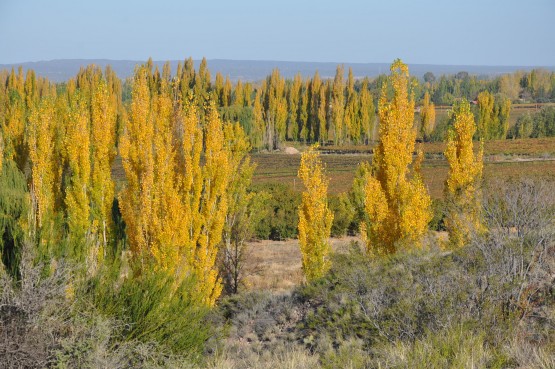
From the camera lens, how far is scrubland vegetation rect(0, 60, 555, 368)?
7922mm

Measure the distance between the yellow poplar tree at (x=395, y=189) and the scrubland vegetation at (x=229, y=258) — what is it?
0.05 meters

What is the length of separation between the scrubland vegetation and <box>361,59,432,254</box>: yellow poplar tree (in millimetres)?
49

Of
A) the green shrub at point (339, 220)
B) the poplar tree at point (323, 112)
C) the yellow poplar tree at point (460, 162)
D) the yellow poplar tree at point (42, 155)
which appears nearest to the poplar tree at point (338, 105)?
the poplar tree at point (323, 112)

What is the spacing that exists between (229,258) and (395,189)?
6.31 metres

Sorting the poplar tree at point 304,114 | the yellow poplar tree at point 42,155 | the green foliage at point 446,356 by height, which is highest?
the yellow poplar tree at point 42,155

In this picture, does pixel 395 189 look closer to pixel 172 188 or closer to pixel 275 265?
pixel 172 188

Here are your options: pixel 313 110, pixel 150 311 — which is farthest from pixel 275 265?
pixel 313 110

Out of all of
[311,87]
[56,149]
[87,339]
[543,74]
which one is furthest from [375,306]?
[543,74]

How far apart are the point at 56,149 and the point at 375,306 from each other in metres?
10.8

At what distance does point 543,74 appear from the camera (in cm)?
13675

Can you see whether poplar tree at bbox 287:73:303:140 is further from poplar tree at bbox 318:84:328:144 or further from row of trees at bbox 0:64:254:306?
row of trees at bbox 0:64:254:306

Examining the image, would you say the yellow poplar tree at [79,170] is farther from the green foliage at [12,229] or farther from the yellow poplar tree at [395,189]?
the yellow poplar tree at [395,189]

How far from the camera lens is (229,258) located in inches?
814

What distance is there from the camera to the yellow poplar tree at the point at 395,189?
1634cm
